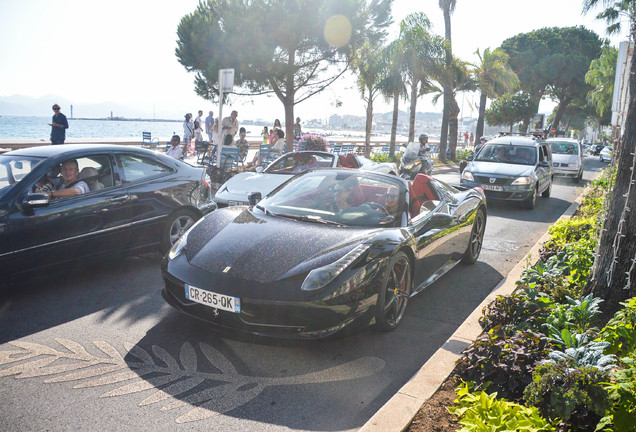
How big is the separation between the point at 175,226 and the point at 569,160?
18.3 meters

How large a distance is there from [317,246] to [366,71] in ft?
78.5

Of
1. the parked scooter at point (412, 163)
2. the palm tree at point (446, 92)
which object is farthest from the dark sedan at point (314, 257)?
the palm tree at point (446, 92)

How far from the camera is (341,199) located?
202 inches

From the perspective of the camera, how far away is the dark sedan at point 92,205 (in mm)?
4902

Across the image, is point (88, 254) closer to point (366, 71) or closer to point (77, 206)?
point (77, 206)

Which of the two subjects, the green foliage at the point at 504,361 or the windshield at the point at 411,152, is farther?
the windshield at the point at 411,152

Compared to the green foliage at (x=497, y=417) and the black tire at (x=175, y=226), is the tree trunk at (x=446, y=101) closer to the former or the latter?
the black tire at (x=175, y=226)

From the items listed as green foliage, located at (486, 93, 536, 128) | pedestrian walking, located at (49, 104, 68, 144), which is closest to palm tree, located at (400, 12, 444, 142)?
pedestrian walking, located at (49, 104, 68, 144)

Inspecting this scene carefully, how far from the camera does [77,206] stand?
5379 mm

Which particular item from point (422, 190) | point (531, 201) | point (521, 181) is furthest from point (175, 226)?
point (531, 201)

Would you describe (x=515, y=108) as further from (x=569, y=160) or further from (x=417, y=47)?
(x=569, y=160)

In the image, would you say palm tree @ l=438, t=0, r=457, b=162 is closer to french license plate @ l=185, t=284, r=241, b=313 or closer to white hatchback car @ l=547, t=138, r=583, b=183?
white hatchback car @ l=547, t=138, r=583, b=183

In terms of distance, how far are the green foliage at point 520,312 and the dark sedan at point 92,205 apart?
3.88 metres

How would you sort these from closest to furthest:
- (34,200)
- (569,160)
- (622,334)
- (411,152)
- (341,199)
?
(622,334)
(34,200)
(341,199)
(411,152)
(569,160)
